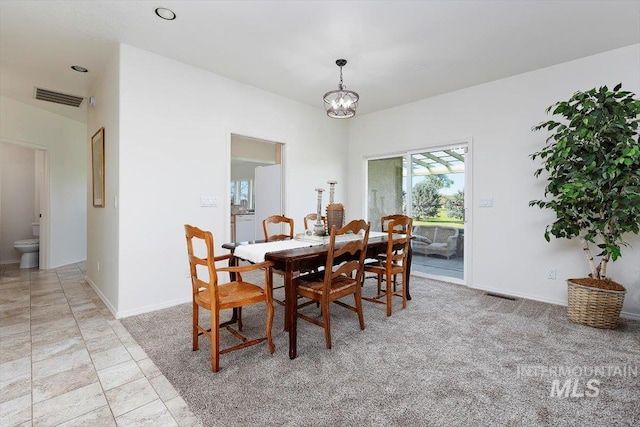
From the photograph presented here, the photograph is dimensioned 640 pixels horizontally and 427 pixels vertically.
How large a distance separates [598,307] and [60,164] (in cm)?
758

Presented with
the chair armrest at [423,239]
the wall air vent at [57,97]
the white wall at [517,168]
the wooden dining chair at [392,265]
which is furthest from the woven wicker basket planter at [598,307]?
the wall air vent at [57,97]

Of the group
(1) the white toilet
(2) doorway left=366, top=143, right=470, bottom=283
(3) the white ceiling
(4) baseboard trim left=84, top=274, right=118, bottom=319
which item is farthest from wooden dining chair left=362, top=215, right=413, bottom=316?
(1) the white toilet

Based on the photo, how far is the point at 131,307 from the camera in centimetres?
296

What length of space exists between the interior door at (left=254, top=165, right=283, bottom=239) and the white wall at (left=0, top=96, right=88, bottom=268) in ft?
10.9

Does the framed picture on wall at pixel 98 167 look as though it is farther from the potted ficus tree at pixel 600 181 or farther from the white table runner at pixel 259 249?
the potted ficus tree at pixel 600 181

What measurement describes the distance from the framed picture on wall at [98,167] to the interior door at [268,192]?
2.22 m

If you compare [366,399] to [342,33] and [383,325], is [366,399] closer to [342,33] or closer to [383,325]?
[383,325]

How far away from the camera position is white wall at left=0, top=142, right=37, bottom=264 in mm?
5332

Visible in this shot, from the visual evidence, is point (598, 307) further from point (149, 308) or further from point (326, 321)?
point (149, 308)

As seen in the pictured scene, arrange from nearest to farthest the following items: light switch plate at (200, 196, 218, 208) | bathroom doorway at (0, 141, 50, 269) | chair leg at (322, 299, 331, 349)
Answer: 1. chair leg at (322, 299, 331, 349)
2. light switch plate at (200, 196, 218, 208)
3. bathroom doorway at (0, 141, 50, 269)

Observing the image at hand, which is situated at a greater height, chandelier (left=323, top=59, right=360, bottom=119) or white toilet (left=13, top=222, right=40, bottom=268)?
chandelier (left=323, top=59, right=360, bottom=119)

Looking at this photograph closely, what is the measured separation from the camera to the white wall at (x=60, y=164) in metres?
4.51

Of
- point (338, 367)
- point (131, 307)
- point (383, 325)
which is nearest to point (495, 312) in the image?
point (383, 325)

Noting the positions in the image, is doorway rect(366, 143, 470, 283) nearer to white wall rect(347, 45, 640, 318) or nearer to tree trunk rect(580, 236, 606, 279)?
white wall rect(347, 45, 640, 318)
